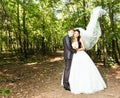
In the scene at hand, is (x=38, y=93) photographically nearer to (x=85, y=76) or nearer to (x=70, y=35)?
(x=85, y=76)

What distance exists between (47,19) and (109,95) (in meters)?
28.8

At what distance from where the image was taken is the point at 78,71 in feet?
30.9

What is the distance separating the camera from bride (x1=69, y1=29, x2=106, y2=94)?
908cm

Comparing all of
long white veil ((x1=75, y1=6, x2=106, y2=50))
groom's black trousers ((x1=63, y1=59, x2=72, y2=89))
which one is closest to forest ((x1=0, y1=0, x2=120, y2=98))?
groom's black trousers ((x1=63, y1=59, x2=72, y2=89))

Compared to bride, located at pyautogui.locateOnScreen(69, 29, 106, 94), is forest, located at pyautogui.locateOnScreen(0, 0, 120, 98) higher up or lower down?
higher up

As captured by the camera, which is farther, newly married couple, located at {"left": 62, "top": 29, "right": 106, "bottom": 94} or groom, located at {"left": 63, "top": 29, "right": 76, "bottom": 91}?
groom, located at {"left": 63, "top": 29, "right": 76, "bottom": 91}

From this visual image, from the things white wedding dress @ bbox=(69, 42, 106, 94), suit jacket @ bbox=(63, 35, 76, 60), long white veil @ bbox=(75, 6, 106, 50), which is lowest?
white wedding dress @ bbox=(69, 42, 106, 94)

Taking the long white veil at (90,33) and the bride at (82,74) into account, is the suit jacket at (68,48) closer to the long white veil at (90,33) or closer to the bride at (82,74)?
the bride at (82,74)

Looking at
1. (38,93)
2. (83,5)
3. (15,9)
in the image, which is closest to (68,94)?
(38,93)

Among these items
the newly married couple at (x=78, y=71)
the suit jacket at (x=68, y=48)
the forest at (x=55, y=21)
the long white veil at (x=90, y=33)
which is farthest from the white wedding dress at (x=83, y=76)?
the forest at (x=55, y=21)

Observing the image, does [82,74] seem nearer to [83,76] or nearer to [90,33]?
[83,76]

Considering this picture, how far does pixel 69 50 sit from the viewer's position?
31.9 ft

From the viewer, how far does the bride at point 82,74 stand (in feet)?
29.8

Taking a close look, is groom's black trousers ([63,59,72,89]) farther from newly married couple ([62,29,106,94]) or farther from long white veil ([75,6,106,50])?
long white veil ([75,6,106,50])
